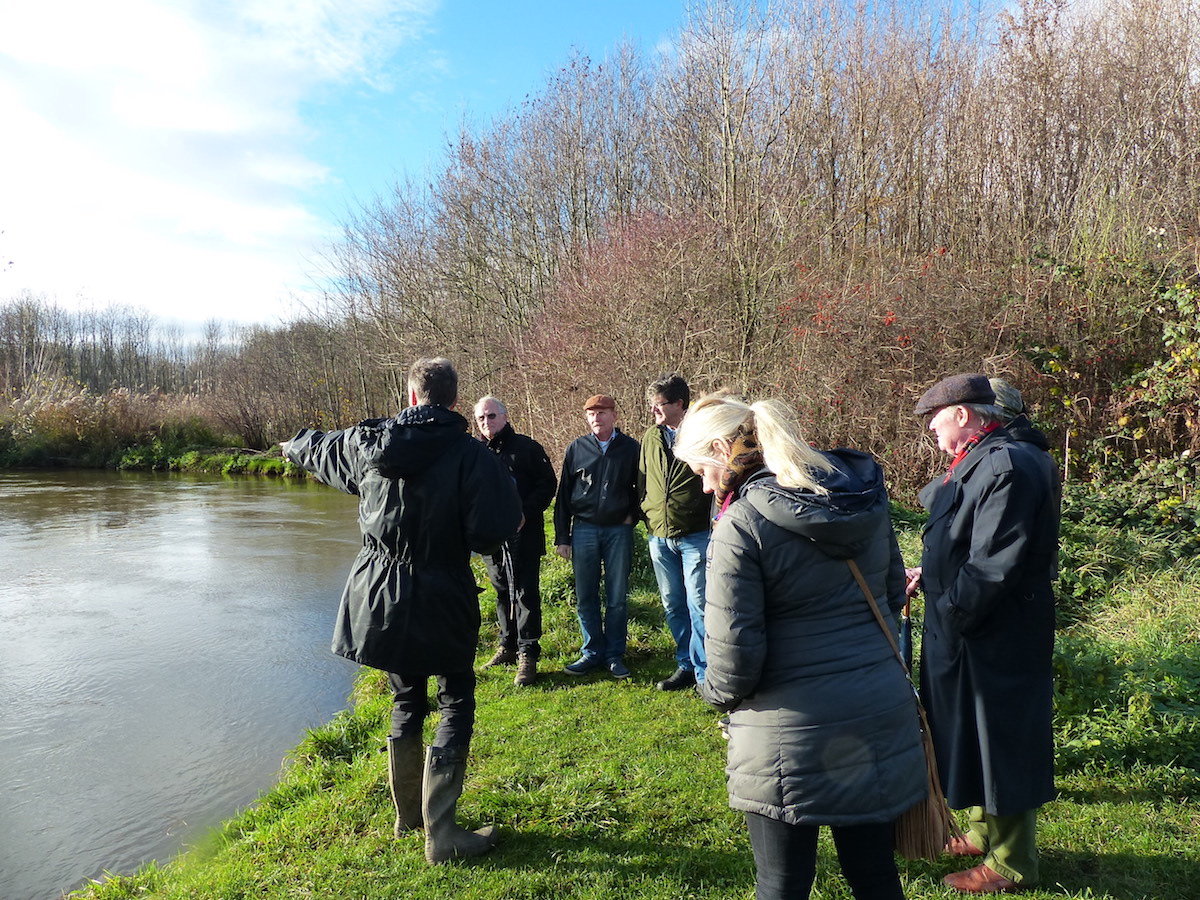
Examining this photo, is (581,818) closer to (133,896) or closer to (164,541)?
(133,896)

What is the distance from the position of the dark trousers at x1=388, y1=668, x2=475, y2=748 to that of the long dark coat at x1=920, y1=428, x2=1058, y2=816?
6.46 feet

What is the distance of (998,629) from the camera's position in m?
2.92

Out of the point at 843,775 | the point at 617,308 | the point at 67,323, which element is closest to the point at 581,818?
the point at 843,775

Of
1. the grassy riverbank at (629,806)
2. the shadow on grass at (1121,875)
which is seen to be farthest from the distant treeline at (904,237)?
the shadow on grass at (1121,875)

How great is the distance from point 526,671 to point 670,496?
176 centimetres

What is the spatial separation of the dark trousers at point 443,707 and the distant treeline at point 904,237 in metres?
7.25

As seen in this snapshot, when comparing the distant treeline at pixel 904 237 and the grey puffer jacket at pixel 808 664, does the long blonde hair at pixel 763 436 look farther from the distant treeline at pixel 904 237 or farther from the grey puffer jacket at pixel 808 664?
the distant treeline at pixel 904 237

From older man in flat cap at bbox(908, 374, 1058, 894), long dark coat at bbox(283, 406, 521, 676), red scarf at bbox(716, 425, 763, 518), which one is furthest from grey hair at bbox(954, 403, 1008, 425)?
long dark coat at bbox(283, 406, 521, 676)

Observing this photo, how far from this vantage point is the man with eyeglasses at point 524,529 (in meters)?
5.82

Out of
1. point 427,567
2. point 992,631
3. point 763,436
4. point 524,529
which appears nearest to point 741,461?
point 763,436

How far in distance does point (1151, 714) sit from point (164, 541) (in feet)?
48.6

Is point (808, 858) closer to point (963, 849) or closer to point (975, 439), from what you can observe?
point (963, 849)

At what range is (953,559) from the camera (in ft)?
9.94

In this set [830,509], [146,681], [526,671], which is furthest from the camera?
[146,681]
